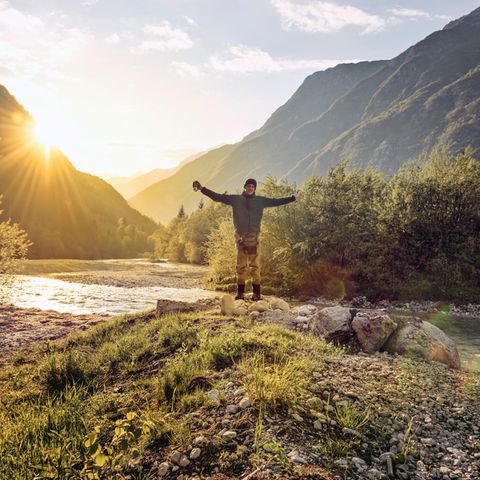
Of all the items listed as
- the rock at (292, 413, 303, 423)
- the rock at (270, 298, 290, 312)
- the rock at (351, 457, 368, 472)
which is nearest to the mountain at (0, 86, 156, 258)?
the rock at (270, 298, 290, 312)

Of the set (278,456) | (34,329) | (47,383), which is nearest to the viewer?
(278,456)

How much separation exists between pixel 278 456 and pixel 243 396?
1572 mm

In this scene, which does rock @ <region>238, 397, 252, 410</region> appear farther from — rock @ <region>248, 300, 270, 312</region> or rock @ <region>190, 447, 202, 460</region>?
rock @ <region>248, 300, 270, 312</region>

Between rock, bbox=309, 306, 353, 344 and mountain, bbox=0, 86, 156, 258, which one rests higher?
mountain, bbox=0, 86, 156, 258

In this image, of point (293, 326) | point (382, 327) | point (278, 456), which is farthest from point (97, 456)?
point (293, 326)

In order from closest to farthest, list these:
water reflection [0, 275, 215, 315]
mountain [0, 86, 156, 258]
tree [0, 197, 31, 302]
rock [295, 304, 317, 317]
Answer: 1. rock [295, 304, 317, 317]
2. tree [0, 197, 31, 302]
3. water reflection [0, 275, 215, 315]
4. mountain [0, 86, 156, 258]

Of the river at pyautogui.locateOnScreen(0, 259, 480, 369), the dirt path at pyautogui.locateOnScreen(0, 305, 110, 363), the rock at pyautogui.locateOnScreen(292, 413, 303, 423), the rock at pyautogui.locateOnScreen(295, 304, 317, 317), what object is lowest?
the river at pyautogui.locateOnScreen(0, 259, 480, 369)

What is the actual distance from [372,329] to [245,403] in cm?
738

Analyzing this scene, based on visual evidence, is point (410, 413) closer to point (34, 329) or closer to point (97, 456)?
point (97, 456)

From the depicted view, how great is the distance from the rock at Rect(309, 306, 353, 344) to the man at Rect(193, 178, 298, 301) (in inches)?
112

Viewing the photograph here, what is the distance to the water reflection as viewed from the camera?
2588 cm

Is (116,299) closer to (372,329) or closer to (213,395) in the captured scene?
(372,329)

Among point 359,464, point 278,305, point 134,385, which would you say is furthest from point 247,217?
point 359,464

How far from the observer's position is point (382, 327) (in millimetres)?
12500
